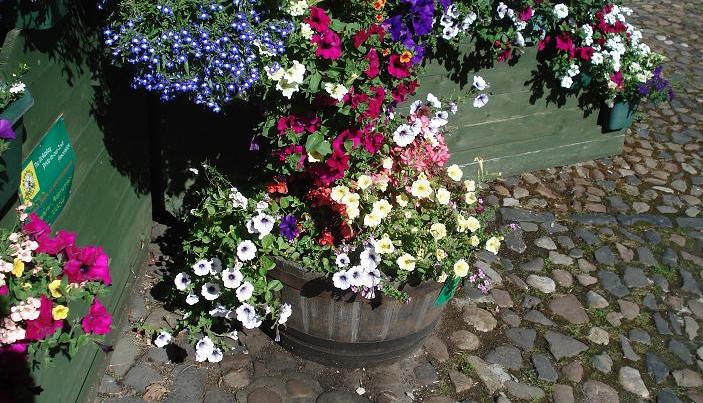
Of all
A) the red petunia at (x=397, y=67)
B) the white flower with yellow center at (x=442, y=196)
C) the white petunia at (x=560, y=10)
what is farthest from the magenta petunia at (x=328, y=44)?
the white petunia at (x=560, y=10)

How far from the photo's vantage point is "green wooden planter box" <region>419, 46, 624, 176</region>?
175 inches

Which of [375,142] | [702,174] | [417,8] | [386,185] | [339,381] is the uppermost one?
[417,8]

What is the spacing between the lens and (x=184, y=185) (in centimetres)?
392

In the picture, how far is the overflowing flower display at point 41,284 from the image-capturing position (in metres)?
1.94

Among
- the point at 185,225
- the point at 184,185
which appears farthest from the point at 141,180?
the point at 185,225

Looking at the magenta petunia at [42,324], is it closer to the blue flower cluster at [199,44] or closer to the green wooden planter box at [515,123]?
the blue flower cluster at [199,44]

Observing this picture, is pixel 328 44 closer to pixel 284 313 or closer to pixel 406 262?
pixel 406 262

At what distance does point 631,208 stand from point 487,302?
1676 millimetres

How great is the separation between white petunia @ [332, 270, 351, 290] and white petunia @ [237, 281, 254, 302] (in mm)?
419

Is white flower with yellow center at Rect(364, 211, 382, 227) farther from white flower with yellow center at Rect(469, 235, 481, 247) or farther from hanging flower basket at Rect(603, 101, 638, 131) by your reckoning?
hanging flower basket at Rect(603, 101, 638, 131)

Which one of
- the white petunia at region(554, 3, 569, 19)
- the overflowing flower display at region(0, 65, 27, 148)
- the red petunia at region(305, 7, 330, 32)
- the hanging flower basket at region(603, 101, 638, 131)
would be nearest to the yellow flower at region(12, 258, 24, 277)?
the overflowing flower display at region(0, 65, 27, 148)

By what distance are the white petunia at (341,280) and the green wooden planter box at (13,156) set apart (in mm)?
1287

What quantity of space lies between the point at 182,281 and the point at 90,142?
801mm

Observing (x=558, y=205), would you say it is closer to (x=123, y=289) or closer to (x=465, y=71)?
(x=465, y=71)
